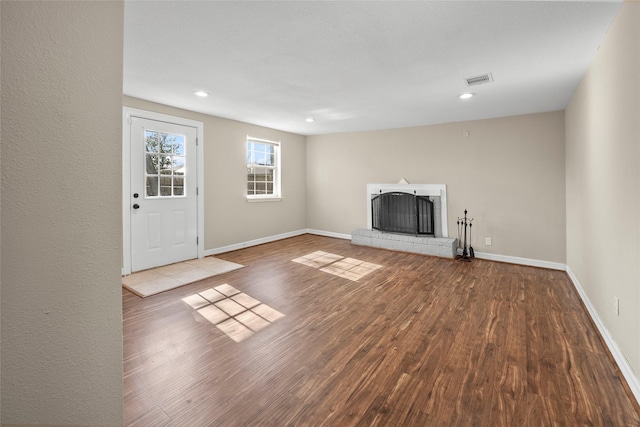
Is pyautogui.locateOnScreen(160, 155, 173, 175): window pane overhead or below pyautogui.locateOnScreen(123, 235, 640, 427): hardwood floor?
overhead

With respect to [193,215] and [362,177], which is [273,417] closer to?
[193,215]

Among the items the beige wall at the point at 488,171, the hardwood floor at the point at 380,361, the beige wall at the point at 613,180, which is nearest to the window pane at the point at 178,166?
the hardwood floor at the point at 380,361

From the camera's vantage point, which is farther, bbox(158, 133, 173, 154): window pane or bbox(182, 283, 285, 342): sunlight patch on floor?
bbox(158, 133, 173, 154): window pane

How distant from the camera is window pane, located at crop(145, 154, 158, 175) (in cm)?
409

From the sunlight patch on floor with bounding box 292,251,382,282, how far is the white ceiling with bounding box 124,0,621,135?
7.49 ft

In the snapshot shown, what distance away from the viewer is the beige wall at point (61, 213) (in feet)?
2.13

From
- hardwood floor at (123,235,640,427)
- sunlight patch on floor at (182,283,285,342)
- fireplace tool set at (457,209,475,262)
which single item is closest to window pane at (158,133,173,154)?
hardwood floor at (123,235,640,427)

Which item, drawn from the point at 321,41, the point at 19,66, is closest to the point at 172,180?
the point at 321,41

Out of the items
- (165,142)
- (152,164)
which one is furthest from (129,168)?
(165,142)

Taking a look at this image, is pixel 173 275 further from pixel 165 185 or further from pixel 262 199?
pixel 262 199

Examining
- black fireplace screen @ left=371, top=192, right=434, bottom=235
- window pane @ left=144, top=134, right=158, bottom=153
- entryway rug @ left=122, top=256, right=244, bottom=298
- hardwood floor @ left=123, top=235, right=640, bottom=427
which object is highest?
window pane @ left=144, top=134, right=158, bottom=153

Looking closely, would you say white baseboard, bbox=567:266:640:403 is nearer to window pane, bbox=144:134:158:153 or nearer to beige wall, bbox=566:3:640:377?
beige wall, bbox=566:3:640:377

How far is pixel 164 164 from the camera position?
4270mm

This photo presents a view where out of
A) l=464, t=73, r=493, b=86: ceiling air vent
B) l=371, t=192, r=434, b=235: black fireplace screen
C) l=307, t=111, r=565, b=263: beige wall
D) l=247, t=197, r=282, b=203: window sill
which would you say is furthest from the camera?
l=247, t=197, r=282, b=203: window sill
